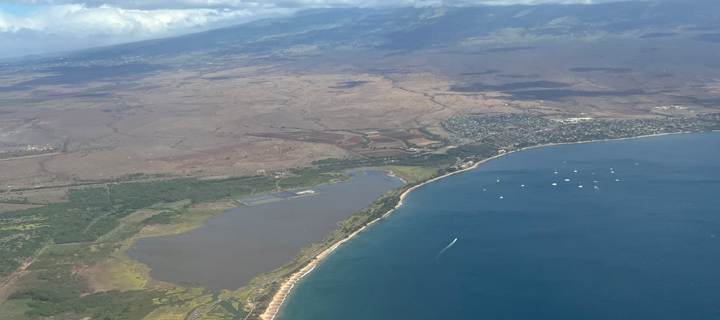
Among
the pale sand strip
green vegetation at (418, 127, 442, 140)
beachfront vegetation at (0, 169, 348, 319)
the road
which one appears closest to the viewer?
the road

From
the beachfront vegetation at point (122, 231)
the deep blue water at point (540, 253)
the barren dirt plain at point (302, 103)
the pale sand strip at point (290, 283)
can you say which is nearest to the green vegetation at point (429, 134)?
the barren dirt plain at point (302, 103)

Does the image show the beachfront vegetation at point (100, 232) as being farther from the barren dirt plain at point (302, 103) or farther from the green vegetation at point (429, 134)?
the green vegetation at point (429, 134)

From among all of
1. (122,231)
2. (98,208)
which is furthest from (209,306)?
(98,208)

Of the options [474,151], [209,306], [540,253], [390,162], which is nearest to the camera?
[209,306]

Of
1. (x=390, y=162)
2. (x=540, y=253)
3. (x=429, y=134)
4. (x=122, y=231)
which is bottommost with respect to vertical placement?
(x=429, y=134)

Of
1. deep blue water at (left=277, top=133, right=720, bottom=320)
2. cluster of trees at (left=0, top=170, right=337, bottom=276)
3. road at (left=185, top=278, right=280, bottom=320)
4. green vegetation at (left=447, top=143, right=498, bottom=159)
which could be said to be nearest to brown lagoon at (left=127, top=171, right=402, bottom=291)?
road at (left=185, top=278, right=280, bottom=320)

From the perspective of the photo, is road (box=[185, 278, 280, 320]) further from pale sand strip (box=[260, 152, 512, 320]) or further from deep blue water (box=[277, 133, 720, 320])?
deep blue water (box=[277, 133, 720, 320])

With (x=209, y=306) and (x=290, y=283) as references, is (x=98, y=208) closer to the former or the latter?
(x=209, y=306)
